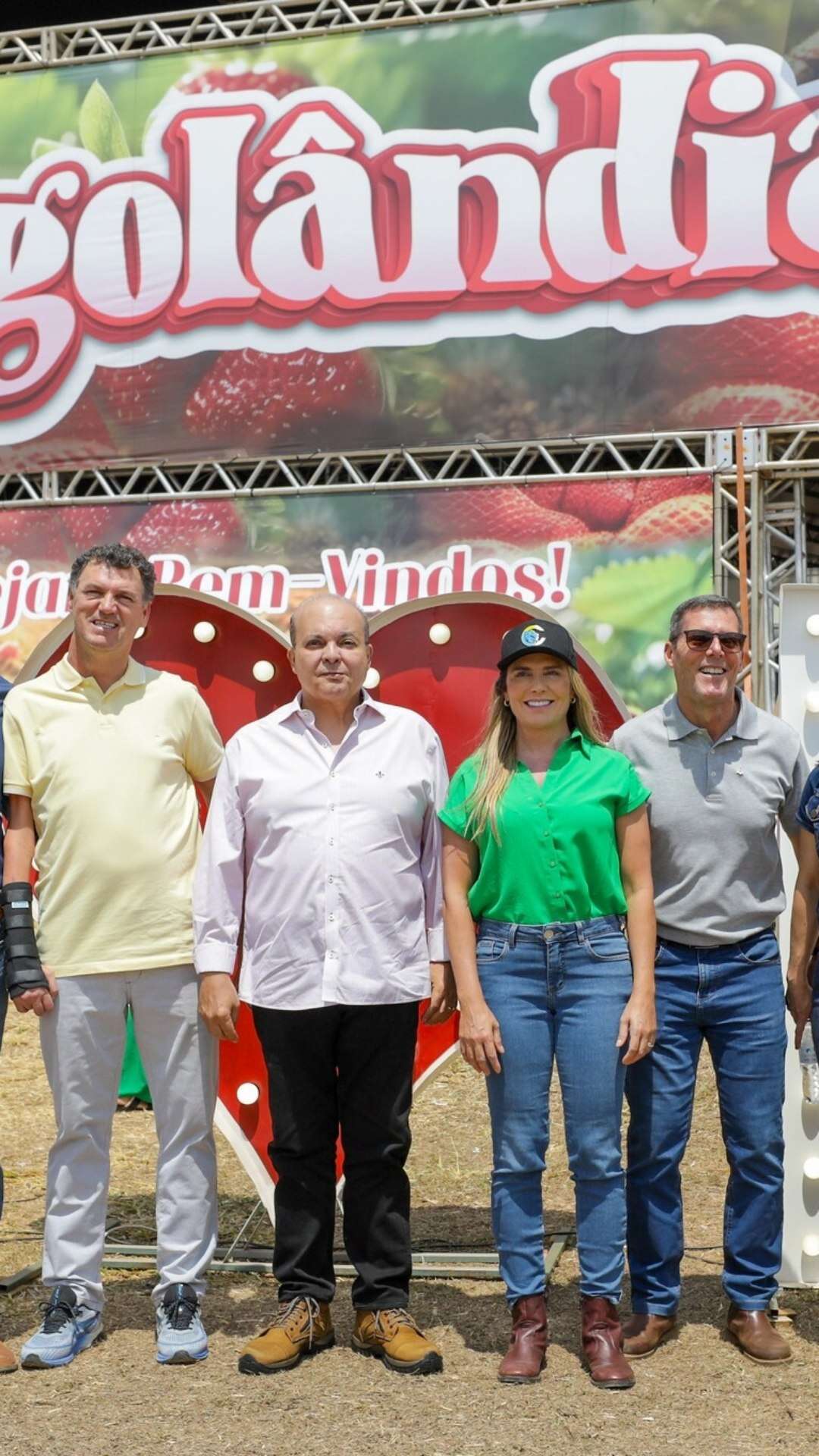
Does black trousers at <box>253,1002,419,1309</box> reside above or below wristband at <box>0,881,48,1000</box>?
below

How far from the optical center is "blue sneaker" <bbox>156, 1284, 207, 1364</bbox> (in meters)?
3.59

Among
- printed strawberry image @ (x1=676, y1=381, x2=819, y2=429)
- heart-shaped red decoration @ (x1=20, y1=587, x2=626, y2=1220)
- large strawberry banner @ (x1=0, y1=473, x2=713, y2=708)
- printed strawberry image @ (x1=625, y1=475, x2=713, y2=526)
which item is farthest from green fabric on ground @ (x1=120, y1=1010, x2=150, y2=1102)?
printed strawberry image @ (x1=676, y1=381, x2=819, y2=429)

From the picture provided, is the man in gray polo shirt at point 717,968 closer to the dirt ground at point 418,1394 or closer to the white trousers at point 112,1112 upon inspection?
the dirt ground at point 418,1394

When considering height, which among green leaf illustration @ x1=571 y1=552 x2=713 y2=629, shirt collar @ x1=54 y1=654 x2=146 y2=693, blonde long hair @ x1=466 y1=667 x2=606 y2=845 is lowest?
blonde long hair @ x1=466 y1=667 x2=606 y2=845

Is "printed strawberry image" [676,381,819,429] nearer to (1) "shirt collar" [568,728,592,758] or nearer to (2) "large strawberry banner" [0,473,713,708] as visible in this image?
(2) "large strawberry banner" [0,473,713,708]

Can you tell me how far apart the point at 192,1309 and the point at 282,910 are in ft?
3.29

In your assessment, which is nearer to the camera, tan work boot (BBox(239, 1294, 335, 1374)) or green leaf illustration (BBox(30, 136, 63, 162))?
tan work boot (BBox(239, 1294, 335, 1374))

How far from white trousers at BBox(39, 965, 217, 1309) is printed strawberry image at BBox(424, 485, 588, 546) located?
221 inches

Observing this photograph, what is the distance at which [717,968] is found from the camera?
3.56 meters

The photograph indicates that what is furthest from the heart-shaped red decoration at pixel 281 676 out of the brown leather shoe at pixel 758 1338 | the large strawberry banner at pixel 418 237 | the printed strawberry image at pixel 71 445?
the printed strawberry image at pixel 71 445

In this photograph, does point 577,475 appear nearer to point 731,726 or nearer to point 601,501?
point 601,501

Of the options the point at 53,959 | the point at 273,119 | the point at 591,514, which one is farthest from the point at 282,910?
the point at 273,119

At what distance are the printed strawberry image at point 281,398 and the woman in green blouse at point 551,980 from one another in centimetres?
607

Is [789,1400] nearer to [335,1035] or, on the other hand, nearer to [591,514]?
[335,1035]
